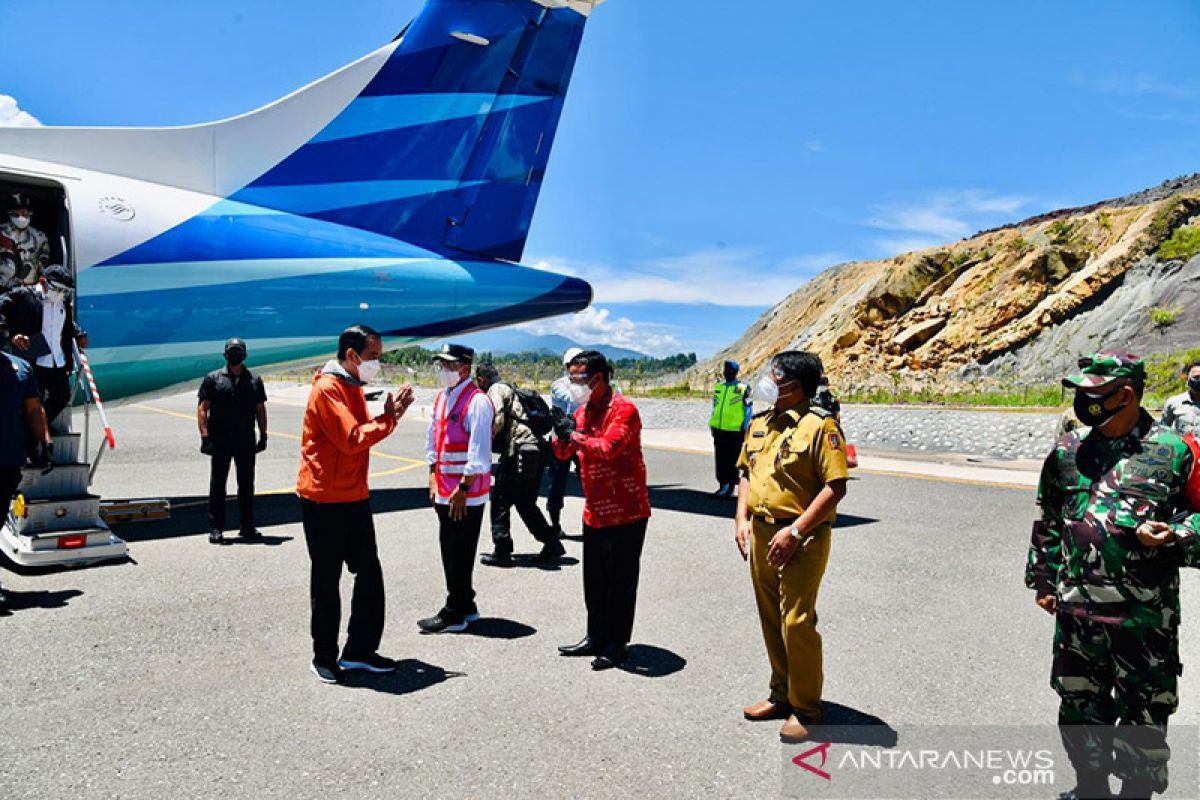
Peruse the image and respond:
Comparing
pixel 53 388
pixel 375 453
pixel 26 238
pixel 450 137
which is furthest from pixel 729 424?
pixel 26 238

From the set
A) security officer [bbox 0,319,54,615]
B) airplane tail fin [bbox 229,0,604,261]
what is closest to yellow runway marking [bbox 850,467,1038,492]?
airplane tail fin [bbox 229,0,604,261]

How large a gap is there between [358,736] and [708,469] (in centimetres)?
1022

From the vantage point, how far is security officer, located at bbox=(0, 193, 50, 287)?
24.2 ft

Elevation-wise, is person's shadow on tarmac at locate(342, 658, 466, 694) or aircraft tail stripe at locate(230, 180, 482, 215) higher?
aircraft tail stripe at locate(230, 180, 482, 215)

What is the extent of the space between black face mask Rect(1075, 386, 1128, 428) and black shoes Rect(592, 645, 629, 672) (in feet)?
8.59

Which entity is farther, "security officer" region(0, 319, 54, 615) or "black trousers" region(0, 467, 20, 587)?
"black trousers" region(0, 467, 20, 587)

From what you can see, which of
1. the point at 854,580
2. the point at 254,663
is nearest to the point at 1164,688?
the point at 854,580

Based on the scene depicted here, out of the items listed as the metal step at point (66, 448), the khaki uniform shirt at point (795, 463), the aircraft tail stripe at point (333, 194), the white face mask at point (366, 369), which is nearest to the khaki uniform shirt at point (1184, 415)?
the khaki uniform shirt at point (795, 463)

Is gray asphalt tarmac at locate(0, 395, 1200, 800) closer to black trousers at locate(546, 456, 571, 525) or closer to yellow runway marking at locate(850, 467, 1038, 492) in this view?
black trousers at locate(546, 456, 571, 525)

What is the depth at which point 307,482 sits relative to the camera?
4027mm

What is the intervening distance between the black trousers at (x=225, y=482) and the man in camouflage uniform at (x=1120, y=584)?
6.65 m

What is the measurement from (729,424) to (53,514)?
733 centimetres

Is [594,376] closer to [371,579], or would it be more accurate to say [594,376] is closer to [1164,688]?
[371,579]

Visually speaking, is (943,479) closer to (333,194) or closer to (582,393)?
(582,393)
